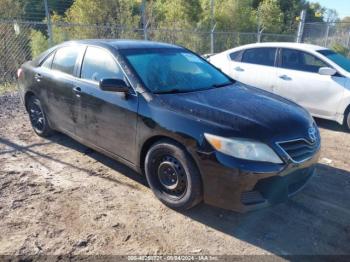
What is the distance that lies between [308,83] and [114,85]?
434cm

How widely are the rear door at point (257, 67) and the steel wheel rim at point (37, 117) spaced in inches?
165

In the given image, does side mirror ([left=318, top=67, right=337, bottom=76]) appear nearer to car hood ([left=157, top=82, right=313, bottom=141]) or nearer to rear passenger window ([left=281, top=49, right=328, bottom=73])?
→ rear passenger window ([left=281, top=49, right=328, bottom=73])

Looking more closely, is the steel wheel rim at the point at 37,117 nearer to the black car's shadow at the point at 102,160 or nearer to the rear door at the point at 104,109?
the black car's shadow at the point at 102,160

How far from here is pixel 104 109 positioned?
4.03m

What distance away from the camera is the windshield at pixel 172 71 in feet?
12.7

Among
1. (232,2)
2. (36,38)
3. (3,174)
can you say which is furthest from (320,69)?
(232,2)

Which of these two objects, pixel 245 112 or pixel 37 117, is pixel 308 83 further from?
pixel 37 117

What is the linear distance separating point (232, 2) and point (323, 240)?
19.6m

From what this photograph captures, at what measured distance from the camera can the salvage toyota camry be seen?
3104 millimetres

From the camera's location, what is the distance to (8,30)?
9.83 m

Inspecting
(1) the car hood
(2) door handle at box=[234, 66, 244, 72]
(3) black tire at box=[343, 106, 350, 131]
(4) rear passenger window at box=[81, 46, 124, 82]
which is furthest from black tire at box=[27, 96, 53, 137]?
(3) black tire at box=[343, 106, 350, 131]

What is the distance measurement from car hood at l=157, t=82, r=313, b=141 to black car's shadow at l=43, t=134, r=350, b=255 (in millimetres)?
824

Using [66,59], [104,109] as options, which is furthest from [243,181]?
[66,59]

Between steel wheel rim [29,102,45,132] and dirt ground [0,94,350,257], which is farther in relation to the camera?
steel wheel rim [29,102,45,132]
